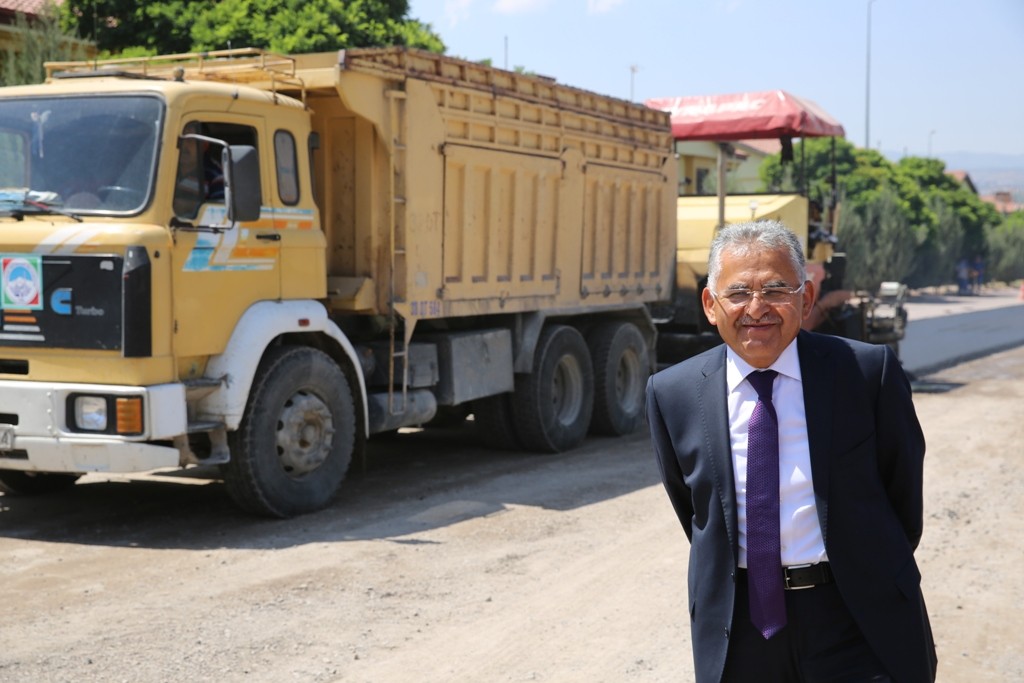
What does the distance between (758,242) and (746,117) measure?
1373 centimetres

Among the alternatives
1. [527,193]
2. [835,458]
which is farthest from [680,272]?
[835,458]

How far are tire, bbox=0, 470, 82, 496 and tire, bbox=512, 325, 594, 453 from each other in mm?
3943

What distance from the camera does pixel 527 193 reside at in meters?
11.5

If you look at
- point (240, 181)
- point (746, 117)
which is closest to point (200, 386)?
point (240, 181)

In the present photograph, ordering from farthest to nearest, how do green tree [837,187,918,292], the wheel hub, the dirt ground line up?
green tree [837,187,918,292]
the wheel hub
the dirt ground

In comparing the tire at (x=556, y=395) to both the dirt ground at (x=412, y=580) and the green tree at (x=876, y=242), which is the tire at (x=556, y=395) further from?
the green tree at (x=876, y=242)

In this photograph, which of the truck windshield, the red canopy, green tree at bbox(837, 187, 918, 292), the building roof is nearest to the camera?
the truck windshield

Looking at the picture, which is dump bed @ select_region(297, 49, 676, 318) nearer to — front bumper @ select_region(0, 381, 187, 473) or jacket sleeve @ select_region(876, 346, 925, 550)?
front bumper @ select_region(0, 381, 187, 473)

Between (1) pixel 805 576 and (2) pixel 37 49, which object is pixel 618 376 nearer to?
(2) pixel 37 49

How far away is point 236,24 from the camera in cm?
1889

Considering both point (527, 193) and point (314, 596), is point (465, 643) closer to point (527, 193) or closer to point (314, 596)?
point (314, 596)

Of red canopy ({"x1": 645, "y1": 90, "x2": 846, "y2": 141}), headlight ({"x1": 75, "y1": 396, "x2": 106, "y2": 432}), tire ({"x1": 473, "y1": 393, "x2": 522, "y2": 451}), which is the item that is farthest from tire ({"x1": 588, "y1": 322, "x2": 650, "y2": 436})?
headlight ({"x1": 75, "y1": 396, "x2": 106, "y2": 432})

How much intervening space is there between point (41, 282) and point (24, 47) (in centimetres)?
1146

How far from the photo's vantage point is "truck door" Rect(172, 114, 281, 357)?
8133 millimetres
